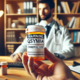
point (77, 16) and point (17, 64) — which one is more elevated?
point (77, 16)

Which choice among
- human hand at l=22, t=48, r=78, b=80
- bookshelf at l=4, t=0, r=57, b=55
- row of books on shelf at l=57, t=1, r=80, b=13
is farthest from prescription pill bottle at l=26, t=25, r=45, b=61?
row of books on shelf at l=57, t=1, r=80, b=13

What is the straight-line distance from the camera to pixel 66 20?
10.1 ft

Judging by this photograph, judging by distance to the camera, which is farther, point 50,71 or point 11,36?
point 11,36

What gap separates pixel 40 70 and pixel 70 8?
8.89ft

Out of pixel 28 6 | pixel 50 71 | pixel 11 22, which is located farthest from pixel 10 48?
pixel 50 71

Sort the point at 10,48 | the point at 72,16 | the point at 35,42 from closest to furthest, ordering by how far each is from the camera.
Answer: the point at 35,42 < the point at 10,48 < the point at 72,16

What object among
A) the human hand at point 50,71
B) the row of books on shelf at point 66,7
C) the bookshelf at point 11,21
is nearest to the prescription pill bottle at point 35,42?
the human hand at point 50,71

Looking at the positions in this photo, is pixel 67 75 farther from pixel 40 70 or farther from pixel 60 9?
pixel 60 9

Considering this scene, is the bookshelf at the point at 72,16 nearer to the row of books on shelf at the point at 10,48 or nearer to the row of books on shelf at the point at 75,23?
the row of books on shelf at the point at 75,23

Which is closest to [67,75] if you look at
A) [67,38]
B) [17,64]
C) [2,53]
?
[17,64]

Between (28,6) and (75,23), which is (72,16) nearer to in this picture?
(75,23)

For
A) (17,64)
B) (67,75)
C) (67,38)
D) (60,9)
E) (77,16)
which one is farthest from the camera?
(77,16)

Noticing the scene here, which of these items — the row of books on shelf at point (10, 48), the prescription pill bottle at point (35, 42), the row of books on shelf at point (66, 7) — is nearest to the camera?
the prescription pill bottle at point (35, 42)

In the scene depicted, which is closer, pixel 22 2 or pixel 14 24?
pixel 14 24
